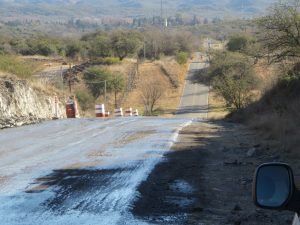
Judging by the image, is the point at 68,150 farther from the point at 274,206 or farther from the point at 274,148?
the point at 274,206

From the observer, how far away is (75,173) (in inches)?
412

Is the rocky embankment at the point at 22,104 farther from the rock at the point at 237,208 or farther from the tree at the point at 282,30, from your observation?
the rock at the point at 237,208

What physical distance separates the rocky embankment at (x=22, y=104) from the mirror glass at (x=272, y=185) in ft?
66.4

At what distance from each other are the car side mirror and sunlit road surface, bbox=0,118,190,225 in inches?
152

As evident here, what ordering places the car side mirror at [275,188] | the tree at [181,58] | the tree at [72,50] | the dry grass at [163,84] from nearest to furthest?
the car side mirror at [275,188] → the dry grass at [163,84] → the tree at [72,50] → the tree at [181,58]

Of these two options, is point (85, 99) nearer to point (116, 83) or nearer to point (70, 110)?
point (116, 83)

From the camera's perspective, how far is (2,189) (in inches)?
351

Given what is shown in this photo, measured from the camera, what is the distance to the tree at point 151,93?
8231 centimetres

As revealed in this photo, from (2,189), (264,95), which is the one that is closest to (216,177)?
(2,189)

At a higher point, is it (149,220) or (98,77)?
(149,220)

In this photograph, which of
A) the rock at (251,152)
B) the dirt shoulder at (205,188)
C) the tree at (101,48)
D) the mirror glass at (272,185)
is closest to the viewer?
the mirror glass at (272,185)

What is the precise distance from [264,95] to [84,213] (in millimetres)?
25294

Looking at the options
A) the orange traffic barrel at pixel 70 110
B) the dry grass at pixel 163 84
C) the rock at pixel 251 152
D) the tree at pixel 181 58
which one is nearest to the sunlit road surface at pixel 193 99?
the dry grass at pixel 163 84

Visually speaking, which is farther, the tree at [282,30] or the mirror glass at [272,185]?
the tree at [282,30]
